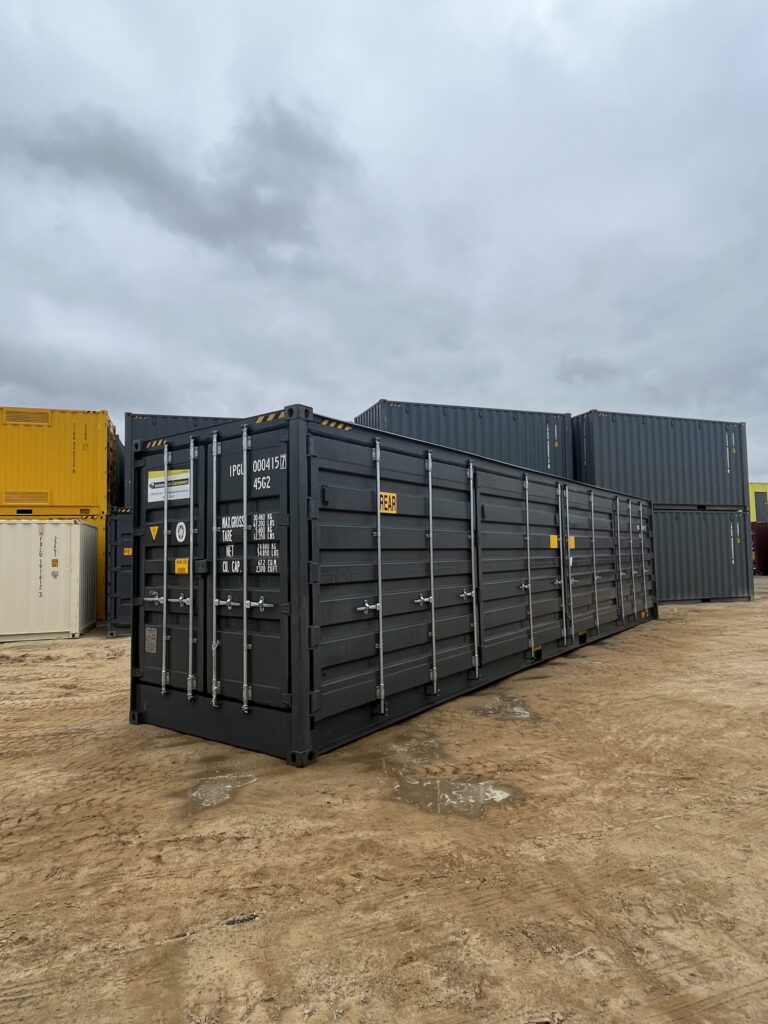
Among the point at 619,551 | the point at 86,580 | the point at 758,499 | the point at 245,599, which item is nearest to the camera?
the point at 245,599

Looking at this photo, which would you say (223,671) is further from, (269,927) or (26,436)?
(26,436)

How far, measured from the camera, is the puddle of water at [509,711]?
572cm

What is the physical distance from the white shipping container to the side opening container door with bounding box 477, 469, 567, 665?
8.80 metres

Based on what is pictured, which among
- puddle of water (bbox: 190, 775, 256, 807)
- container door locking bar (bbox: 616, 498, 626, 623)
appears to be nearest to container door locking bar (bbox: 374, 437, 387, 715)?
puddle of water (bbox: 190, 775, 256, 807)

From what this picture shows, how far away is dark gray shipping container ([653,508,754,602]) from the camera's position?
16609 millimetres

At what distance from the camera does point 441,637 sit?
6.04 m

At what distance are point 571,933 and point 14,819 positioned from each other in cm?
338

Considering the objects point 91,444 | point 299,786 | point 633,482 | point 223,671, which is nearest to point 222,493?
point 223,671

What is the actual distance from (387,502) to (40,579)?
9193mm

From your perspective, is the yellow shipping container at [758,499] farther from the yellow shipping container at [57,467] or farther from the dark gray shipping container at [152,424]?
the yellow shipping container at [57,467]

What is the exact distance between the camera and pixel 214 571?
16.3ft

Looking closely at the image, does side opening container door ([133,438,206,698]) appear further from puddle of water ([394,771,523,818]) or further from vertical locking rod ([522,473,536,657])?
vertical locking rod ([522,473,536,657])

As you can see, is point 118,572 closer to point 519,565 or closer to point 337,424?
point 519,565

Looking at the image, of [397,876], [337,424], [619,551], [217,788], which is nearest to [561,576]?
[619,551]
